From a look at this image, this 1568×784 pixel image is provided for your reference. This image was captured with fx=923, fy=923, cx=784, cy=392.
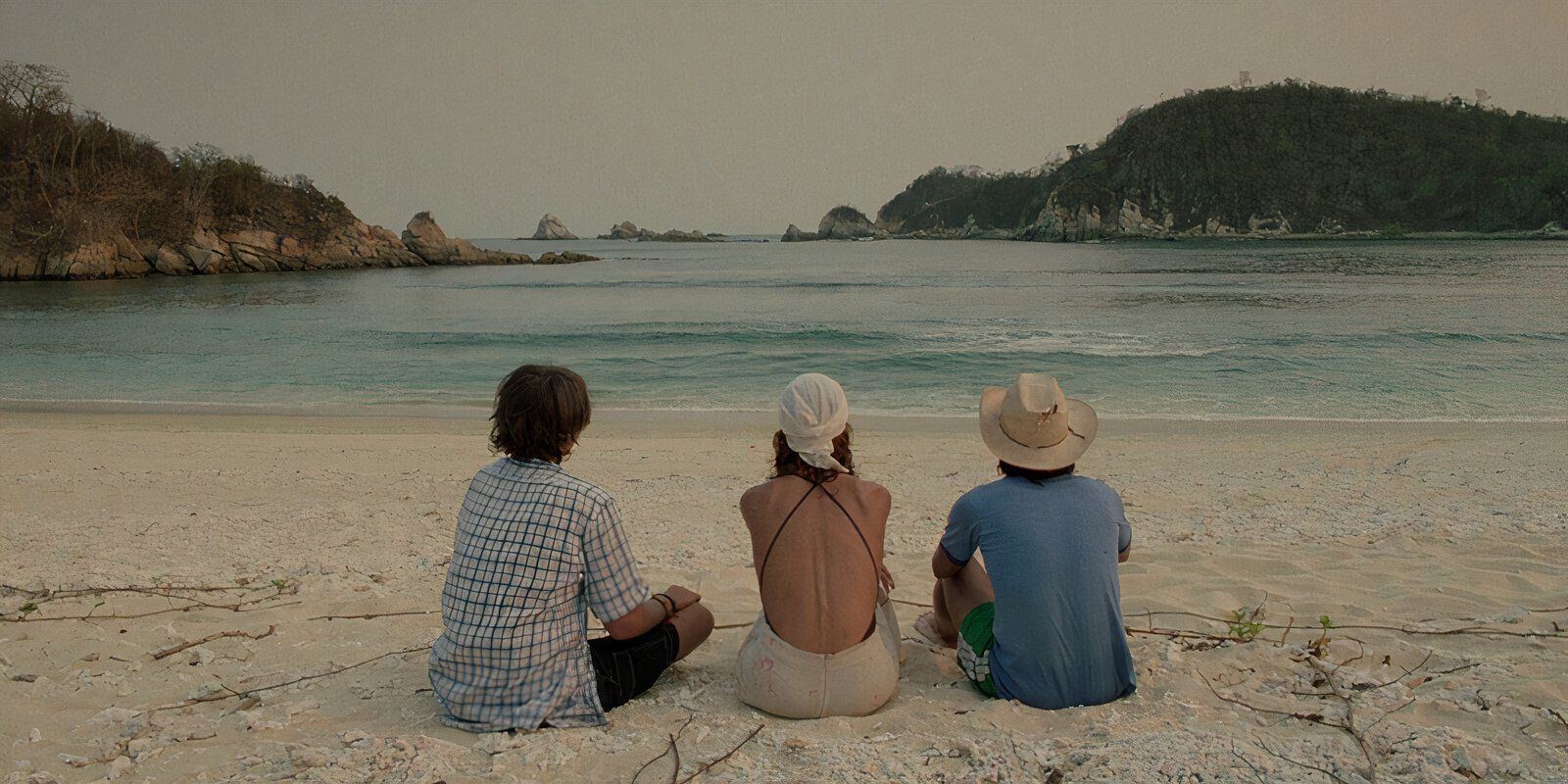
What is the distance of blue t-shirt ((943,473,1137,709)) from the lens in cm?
297

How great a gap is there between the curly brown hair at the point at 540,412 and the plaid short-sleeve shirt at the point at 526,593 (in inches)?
2.5

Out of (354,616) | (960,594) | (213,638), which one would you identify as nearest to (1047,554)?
Result: (960,594)

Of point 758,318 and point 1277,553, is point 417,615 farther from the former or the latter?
point 758,318

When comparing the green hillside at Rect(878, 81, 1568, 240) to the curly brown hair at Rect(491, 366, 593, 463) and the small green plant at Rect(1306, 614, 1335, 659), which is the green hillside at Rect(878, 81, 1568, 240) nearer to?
the small green plant at Rect(1306, 614, 1335, 659)

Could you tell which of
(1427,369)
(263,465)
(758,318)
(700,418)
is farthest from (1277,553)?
(758,318)

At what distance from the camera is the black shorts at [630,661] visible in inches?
123

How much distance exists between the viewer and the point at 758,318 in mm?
25328

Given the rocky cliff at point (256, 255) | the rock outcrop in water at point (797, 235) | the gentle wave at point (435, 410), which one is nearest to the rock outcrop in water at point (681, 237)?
the rock outcrop in water at point (797, 235)

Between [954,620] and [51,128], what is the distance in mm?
57787

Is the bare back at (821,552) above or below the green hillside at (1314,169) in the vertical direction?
below

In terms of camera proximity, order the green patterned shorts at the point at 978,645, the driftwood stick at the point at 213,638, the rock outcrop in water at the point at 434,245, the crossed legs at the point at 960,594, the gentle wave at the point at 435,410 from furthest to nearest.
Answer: the rock outcrop in water at the point at 434,245 → the gentle wave at the point at 435,410 → the driftwood stick at the point at 213,638 → the crossed legs at the point at 960,594 → the green patterned shorts at the point at 978,645

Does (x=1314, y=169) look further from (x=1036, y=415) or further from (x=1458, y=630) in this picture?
(x=1036, y=415)

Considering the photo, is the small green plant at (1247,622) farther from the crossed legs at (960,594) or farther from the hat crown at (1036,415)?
the hat crown at (1036,415)

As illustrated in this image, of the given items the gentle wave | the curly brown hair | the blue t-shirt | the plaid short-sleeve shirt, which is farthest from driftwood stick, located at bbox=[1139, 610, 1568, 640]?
the gentle wave
